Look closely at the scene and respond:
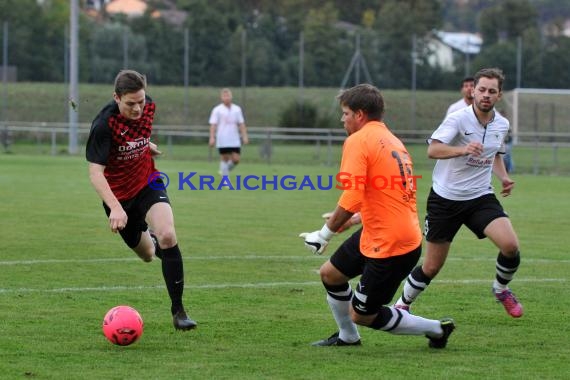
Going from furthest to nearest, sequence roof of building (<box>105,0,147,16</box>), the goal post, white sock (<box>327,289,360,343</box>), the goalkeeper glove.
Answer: roof of building (<box>105,0,147,16</box>)
the goal post
white sock (<box>327,289,360,343</box>)
the goalkeeper glove

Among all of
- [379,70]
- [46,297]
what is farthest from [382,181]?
[379,70]

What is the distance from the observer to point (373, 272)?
6.72m

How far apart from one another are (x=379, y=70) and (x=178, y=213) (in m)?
23.8

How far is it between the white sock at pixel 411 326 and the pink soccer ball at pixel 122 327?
1.54m

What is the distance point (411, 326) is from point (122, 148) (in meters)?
2.48

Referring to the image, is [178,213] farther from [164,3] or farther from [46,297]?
[164,3]

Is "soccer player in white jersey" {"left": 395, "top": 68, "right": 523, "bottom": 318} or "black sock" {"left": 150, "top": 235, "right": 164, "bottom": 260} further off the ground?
"soccer player in white jersey" {"left": 395, "top": 68, "right": 523, "bottom": 318}

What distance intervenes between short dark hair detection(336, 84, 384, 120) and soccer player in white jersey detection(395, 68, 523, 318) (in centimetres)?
158

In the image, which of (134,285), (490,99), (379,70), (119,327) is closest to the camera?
(119,327)

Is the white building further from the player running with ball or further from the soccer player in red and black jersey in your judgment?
the player running with ball

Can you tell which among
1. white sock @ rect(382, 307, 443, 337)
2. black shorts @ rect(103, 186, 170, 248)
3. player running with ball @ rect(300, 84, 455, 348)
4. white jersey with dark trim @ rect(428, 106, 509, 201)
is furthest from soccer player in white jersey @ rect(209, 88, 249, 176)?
player running with ball @ rect(300, 84, 455, 348)

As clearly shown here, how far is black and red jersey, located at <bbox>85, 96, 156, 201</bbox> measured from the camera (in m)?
7.87

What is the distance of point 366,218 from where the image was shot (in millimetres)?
6707

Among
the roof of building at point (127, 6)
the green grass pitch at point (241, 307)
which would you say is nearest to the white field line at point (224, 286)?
the green grass pitch at point (241, 307)
